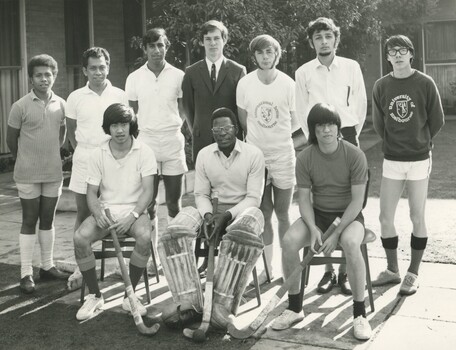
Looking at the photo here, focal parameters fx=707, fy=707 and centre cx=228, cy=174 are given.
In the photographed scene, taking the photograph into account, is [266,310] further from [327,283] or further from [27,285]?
[27,285]

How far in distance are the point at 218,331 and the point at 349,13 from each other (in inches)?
346

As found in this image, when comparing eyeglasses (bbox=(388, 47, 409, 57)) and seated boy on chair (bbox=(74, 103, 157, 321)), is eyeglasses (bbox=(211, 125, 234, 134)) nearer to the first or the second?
seated boy on chair (bbox=(74, 103, 157, 321))

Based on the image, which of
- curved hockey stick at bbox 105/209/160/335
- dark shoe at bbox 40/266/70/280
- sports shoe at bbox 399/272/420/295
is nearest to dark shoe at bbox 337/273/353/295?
sports shoe at bbox 399/272/420/295

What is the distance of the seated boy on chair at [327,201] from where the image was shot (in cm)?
442

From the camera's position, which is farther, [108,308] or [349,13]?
[349,13]

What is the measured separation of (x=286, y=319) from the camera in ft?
14.7

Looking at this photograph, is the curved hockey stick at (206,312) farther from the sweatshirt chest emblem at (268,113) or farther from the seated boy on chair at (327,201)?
the sweatshirt chest emblem at (268,113)

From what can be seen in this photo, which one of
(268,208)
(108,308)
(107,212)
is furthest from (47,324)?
(268,208)

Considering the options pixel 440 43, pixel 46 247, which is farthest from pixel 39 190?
pixel 440 43

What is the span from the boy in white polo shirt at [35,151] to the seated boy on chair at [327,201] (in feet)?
Answer: 6.52

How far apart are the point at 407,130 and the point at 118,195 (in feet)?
6.94

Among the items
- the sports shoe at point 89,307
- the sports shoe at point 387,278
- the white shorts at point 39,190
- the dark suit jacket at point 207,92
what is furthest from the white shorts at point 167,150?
the sports shoe at point 387,278

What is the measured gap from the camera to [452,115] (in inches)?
752

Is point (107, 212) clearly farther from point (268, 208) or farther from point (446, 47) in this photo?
point (446, 47)
